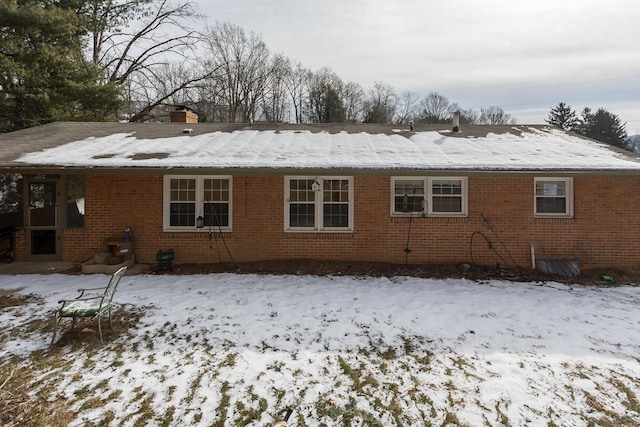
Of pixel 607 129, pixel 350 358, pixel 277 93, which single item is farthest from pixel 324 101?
pixel 607 129

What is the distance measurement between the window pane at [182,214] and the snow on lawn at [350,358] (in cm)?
223

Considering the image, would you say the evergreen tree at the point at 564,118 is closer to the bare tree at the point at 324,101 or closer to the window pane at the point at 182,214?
the bare tree at the point at 324,101

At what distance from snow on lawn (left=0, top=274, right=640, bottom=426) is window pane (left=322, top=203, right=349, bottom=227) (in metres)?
2.26

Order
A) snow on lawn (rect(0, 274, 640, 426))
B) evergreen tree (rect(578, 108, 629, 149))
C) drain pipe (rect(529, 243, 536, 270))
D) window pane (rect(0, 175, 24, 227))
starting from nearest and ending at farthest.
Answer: snow on lawn (rect(0, 274, 640, 426)), drain pipe (rect(529, 243, 536, 270)), window pane (rect(0, 175, 24, 227)), evergreen tree (rect(578, 108, 629, 149))

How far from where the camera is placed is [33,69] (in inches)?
487

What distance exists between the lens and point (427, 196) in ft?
27.7

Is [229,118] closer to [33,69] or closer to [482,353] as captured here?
[33,69]

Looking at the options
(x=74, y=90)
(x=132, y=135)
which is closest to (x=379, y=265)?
(x=132, y=135)

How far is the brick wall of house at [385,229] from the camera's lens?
8148mm

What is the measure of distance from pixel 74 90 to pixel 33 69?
4.36ft

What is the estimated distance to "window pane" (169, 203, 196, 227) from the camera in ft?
27.8

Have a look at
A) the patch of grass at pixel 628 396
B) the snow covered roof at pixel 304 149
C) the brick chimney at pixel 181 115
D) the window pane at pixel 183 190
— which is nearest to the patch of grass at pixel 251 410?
the patch of grass at pixel 628 396

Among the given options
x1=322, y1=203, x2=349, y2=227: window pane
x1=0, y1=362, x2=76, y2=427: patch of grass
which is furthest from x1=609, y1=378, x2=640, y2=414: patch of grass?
x1=322, y1=203, x2=349, y2=227: window pane

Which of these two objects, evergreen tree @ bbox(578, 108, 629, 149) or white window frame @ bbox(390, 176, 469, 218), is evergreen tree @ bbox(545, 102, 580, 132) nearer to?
evergreen tree @ bbox(578, 108, 629, 149)
